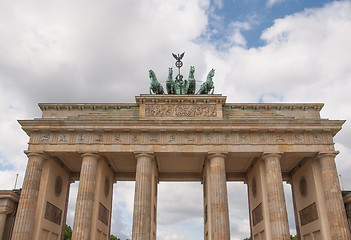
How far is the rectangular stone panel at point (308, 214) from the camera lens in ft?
87.2

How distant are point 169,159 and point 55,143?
10.2 meters

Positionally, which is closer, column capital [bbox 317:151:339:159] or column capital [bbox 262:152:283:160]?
column capital [bbox 317:151:339:159]

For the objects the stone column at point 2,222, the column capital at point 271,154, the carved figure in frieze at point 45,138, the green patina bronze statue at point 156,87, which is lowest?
the stone column at point 2,222

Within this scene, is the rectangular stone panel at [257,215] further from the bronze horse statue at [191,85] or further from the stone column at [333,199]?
the bronze horse statue at [191,85]

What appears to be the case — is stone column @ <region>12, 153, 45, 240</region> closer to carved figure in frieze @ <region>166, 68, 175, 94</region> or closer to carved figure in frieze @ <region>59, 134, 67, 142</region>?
carved figure in frieze @ <region>59, 134, 67, 142</region>

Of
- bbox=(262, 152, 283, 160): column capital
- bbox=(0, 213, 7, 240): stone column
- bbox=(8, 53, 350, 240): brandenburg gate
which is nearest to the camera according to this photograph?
bbox=(8, 53, 350, 240): brandenburg gate

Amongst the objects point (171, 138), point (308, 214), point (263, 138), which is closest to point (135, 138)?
point (171, 138)

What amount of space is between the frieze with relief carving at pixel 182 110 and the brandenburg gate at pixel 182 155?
0.29 ft

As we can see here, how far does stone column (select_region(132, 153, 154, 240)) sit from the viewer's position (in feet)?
77.0

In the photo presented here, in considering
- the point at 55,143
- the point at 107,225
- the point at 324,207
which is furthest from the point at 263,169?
the point at 55,143

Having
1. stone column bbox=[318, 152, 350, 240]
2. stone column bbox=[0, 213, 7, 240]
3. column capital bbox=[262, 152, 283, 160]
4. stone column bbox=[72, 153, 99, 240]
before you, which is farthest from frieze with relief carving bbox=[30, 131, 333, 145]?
stone column bbox=[0, 213, 7, 240]

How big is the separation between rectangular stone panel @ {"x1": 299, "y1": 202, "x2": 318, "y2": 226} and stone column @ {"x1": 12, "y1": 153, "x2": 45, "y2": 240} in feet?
74.8

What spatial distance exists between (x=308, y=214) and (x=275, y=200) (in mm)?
5517

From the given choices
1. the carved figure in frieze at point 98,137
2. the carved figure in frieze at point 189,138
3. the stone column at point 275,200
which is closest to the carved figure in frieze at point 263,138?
the stone column at point 275,200
